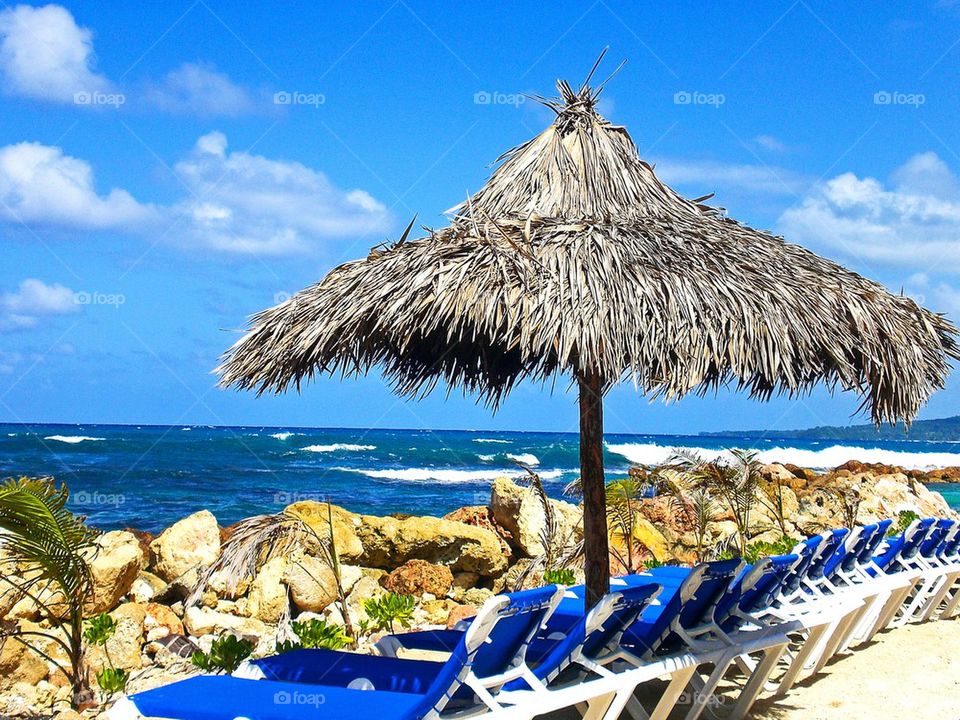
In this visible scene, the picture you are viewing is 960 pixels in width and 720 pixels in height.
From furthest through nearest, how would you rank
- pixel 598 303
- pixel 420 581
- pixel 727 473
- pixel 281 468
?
pixel 281 468, pixel 420 581, pixel 727 473, pixel 598 303

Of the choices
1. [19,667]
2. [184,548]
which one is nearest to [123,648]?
[19,667]

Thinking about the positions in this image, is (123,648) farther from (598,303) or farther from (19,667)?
(598,303)

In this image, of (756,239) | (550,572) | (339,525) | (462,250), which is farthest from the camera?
(339,525)

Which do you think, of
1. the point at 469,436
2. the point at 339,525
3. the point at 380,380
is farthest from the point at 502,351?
the point at 469,436

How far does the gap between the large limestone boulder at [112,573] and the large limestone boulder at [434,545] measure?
2982 millimetres

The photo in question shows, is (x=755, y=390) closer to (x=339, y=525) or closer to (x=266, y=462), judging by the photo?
(x=339, y=525)

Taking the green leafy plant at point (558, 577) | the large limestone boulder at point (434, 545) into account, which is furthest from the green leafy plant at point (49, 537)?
the large limestone boulder at point (434, 545)

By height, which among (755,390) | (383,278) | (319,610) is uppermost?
(383,278)

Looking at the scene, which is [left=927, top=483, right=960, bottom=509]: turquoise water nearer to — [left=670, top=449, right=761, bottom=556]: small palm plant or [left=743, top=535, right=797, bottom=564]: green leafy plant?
[left=743, top=535, right=797, bottom=564]: green leafy plant

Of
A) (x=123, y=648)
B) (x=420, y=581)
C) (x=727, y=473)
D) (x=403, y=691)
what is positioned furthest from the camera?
(x=420, y=581)

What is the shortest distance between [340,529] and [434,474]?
1005 inches

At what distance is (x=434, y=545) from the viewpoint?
1201cm

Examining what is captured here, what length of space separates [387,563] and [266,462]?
2915cm

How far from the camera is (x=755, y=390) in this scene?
7164 millimetres
